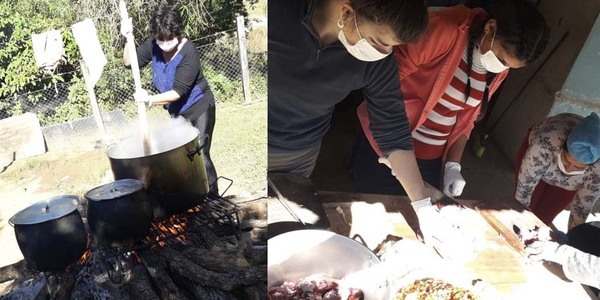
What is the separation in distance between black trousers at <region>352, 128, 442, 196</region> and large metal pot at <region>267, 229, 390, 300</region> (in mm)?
484

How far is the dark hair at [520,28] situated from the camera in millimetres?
1254

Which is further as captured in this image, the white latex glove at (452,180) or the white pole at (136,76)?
the white latex glove at (452,180)

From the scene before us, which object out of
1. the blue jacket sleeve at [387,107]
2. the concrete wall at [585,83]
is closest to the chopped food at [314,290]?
the blue jacket sleeve at [387,107]

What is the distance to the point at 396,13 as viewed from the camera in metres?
0.92

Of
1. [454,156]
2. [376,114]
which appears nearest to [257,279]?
[376,114]

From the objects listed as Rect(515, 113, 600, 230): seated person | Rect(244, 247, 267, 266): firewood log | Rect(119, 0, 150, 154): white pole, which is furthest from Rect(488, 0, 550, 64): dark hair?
Rect(119, 0, 150, 154): white pole

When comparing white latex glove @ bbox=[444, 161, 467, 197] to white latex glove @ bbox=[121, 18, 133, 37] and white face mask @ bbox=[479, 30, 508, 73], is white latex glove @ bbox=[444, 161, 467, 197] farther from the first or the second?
white latex glove @ bbox=[121, 18, 133, 37]

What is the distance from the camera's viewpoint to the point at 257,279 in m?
1.05

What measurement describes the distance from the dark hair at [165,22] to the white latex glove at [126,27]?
0.04 meters

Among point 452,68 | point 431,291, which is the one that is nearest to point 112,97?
point 452,68

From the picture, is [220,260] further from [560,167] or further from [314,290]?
[560,167]

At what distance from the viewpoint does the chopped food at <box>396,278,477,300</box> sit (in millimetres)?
1365

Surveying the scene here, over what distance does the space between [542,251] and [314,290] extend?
43.2 inches

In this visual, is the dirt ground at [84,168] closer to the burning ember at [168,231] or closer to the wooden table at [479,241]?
the burning ember at [168,231]
